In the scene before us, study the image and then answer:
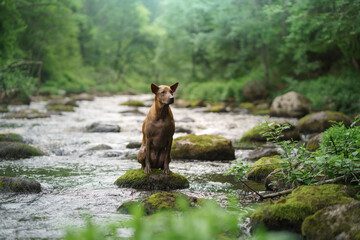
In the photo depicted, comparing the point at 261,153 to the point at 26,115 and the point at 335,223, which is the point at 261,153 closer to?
the point at 335,223

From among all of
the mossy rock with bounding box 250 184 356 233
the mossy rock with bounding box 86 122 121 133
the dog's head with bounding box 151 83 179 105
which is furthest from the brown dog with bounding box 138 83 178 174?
the mossy rock with bounding box 86 122 121 133

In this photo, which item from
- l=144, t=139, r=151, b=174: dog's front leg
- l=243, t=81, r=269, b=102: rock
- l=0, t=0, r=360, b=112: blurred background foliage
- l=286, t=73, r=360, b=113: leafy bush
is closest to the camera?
l=144, t=139, r=151, b=174: dog's front leg

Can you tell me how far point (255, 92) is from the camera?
26016 millimetres

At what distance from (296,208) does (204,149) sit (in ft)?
16.6

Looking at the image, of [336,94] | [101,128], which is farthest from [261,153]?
[336,94]

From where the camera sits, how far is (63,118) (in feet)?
59.1

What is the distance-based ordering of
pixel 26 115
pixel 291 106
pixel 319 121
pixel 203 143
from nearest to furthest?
1. pixel 203 143
2. pixel 319 121
3. pixel 26 115
4. pixel 291 106

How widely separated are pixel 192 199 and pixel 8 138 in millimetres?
7827

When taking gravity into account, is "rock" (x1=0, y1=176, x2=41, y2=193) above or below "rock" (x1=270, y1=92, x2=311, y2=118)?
above

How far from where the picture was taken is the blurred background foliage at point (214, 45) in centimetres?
1762

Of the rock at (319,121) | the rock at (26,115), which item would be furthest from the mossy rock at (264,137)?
the rock at (26,115)

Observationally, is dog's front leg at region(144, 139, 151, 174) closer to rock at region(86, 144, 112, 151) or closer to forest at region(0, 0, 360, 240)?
forest at region(0, 0, 360, 240)

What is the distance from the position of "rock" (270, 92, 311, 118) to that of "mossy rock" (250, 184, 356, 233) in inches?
573

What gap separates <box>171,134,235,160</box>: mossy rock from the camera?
9328mm
